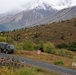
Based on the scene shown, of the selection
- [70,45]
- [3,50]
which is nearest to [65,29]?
[70,45]

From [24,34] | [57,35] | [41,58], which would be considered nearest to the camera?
[41,58]

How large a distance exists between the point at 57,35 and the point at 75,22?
15627mm

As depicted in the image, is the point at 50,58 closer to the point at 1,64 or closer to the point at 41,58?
the point at 41,58

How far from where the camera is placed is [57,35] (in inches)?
5595

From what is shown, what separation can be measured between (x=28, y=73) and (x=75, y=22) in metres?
128

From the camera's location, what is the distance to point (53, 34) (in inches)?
5699

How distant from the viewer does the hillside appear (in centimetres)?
13575

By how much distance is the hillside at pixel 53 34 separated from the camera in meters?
136

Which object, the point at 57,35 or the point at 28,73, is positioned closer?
the point at 28,73

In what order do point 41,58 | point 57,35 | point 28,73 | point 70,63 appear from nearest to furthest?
point 28,73 < point 70,63 < point 41,58 < point 57,35

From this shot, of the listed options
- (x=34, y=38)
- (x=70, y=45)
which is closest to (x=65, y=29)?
(x=34, y=38)

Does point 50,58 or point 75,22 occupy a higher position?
point 75,22

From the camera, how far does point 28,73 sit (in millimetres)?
26234

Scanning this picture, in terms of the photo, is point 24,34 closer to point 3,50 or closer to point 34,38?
point 34,38
